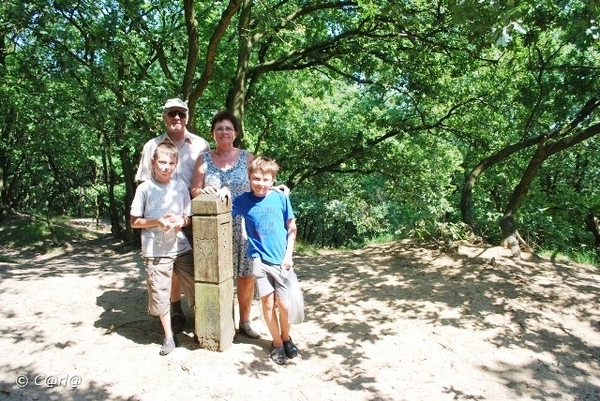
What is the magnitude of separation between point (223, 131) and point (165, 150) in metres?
0.47

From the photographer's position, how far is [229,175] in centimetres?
354

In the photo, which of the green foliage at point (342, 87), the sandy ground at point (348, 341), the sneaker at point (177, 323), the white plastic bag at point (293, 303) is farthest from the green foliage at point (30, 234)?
the white plastic bag at point (293, 303)

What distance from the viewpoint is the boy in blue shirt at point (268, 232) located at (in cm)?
336

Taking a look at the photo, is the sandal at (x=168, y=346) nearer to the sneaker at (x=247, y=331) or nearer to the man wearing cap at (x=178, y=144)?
the sneaker at (x=247, y=331)

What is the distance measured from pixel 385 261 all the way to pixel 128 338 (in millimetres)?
4417

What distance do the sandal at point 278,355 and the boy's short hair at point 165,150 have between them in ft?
5.89

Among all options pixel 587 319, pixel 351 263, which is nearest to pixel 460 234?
pixel 351 263

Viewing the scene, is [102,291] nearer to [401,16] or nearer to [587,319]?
[401,16]

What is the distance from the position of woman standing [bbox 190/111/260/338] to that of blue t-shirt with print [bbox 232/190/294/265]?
0.19 m

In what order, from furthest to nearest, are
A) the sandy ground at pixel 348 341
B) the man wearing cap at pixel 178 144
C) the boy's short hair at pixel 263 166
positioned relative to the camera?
1. the man wearing cap at pixel 178 144
2. the boy's short hair at pixel 263 166
3. the sandy ground at pixel 348 341

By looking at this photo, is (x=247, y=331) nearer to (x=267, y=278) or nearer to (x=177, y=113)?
(x=267, y=278)

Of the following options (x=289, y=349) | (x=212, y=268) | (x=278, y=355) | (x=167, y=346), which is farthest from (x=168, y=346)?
(x=289, y=349)

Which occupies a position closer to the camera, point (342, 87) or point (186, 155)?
point (186, 155)

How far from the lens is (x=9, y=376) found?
309cm
